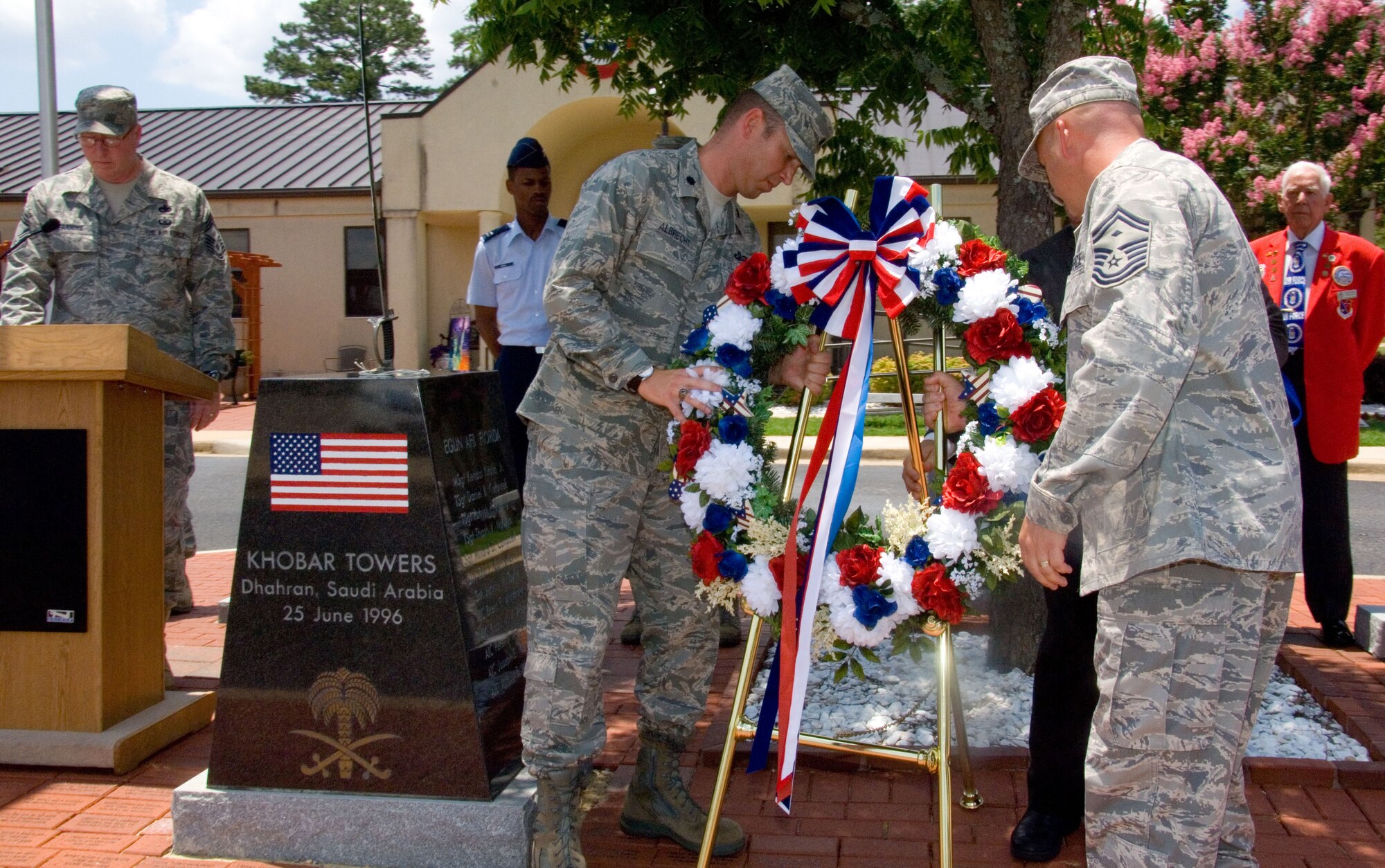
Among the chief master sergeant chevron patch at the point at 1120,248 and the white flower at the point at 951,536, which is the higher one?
the chief master sergeant chevron patch at the point at 1120,248

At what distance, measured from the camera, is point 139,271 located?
486 cm

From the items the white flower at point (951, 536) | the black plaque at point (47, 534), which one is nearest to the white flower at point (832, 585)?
the white flower at point (951, 536)

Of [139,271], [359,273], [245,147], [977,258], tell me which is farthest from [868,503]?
[245,147]

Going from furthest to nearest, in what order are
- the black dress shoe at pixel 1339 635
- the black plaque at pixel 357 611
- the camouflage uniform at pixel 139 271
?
the black dress shoe at pixel 1339 635, the camouflage uniform at pixel 139 271, the black plaque at pixel 357 611

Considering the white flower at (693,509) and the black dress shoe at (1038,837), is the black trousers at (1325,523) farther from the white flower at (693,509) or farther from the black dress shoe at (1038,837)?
the white flower at (693,509)

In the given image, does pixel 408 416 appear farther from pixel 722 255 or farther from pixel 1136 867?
pixel 1136 867

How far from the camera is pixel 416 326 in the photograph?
2127 cm

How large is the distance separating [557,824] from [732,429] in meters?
1.16

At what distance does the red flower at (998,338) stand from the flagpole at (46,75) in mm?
7806

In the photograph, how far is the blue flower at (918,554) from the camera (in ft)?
9.31

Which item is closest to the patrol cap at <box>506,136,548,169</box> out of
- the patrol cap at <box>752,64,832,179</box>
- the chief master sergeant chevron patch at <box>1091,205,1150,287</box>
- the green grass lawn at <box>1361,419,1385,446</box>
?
the patrol cap at <box>752,64,832,179</box>

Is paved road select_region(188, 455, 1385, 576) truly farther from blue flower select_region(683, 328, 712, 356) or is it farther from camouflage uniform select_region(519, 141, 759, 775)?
blue flower select_region(683, 328, 712, 356)

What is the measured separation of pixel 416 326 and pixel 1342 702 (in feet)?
61.1

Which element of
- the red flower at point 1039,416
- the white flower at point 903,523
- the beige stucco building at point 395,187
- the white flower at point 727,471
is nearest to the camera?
the red flower at point 1039,416
